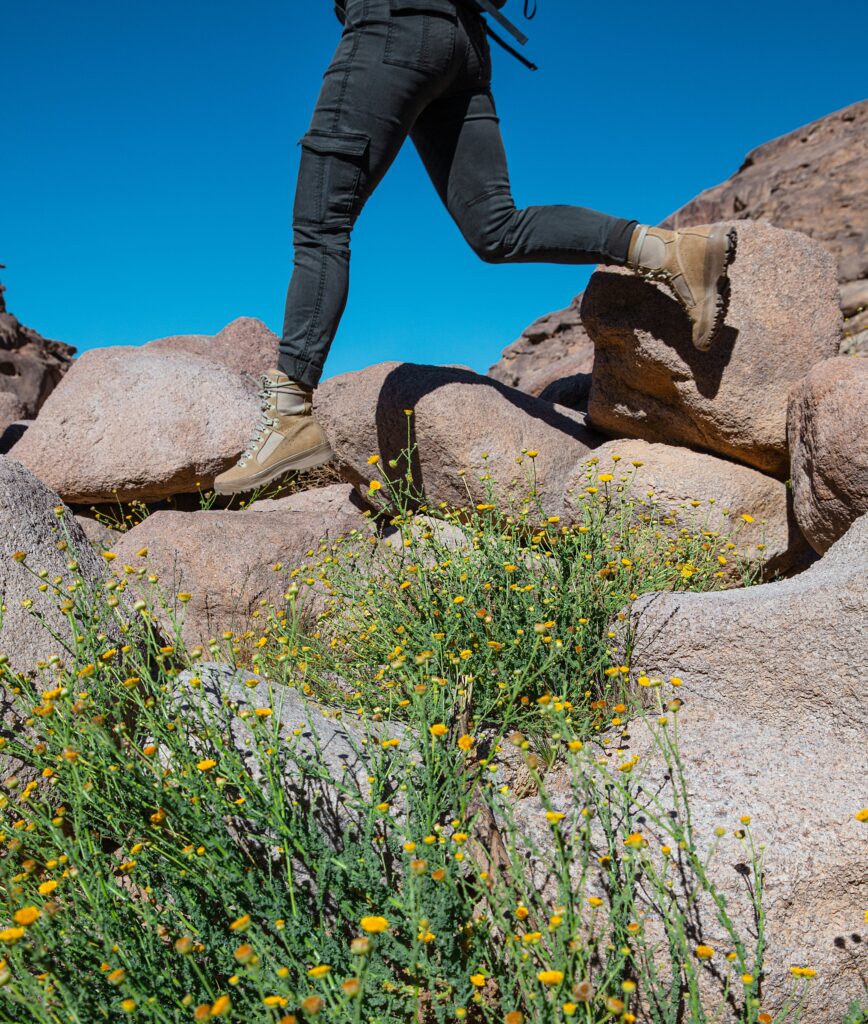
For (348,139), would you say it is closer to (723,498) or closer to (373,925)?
(723,498)

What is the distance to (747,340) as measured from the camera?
3.70 m

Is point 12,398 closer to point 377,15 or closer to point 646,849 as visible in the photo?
point 377,15

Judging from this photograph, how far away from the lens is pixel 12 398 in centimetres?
886

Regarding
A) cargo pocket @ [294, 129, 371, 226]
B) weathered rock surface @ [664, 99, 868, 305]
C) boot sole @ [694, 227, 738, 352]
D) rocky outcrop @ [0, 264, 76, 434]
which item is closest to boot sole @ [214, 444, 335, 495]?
cargo pocket @ [294, 129, 371, 226]

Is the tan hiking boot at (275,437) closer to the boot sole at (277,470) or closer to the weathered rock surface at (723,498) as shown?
the boot sole at (277,470)

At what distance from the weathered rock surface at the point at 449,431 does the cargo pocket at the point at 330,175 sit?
95cm

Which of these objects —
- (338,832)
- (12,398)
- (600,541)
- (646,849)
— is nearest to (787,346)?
(600,541)

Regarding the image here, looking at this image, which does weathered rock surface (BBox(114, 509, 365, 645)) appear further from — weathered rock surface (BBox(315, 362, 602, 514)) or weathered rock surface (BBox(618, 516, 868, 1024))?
weathered rock surface (BBox(618, 516, 868, 1024))

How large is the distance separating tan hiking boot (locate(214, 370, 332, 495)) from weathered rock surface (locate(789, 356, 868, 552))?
210 cm

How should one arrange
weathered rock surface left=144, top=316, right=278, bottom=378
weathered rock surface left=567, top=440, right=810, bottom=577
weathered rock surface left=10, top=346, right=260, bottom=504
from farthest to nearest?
weathered rock surface left=144, top=316, right=278, bottom=378
weathered rock surface left=10, top=346, right=260, bottom=504
weathered rock surface left=567, top=440, right=810, bottom=577

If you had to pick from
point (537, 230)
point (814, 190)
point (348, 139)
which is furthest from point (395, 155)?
point (814, 190)

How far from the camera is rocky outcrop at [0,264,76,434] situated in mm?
10641

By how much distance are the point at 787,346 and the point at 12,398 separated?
313 inches

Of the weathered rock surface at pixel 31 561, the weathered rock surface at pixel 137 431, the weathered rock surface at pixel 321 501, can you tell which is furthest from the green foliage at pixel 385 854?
the weathered rock surface at pixel 137 431
